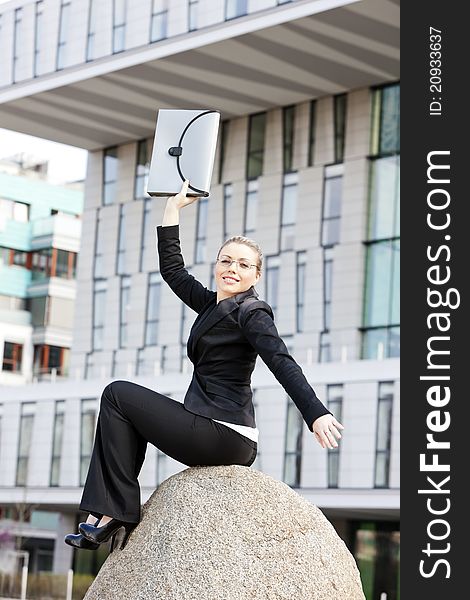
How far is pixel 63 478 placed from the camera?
39.4 meters

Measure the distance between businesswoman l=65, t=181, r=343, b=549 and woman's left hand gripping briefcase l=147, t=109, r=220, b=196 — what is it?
439mm

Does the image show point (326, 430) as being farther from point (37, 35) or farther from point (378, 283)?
point (37, 35)

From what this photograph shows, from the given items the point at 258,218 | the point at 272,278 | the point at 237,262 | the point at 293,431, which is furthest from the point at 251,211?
the point at 237,262


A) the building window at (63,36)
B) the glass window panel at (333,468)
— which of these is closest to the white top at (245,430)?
the glass window panel at (333,468)

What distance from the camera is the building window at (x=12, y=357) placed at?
54125mm

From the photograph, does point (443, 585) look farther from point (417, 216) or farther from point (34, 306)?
point (34, 306)

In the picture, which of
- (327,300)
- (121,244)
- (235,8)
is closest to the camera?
(235,8)

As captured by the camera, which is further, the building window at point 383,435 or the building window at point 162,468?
the building window at point 162,468

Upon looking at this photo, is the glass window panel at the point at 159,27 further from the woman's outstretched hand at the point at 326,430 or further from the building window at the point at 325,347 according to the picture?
the woman's outstretched hand at the point at 326,430

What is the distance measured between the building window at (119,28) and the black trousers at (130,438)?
1279 inches

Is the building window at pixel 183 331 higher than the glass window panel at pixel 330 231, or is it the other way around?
the glass window panel at pixel 330 231

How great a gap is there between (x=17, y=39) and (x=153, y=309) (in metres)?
9.16

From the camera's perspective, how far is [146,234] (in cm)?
4238

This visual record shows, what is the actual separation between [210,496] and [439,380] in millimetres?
5771
